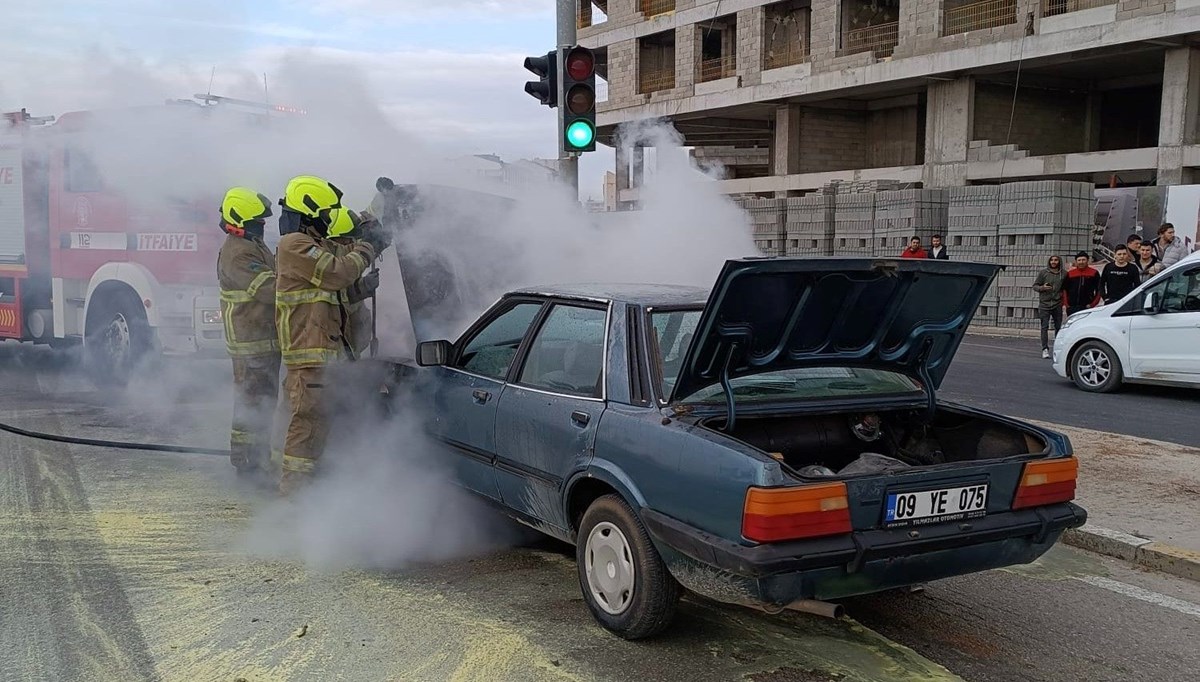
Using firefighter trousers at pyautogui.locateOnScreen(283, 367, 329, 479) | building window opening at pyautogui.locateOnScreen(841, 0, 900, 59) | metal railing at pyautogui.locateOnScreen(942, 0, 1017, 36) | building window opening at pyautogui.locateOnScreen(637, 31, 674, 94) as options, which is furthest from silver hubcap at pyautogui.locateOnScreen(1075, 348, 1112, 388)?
building window opening at pyautogui.locateOnScreen(637, 31, 674, 94)

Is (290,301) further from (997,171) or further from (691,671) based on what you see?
(997,171)

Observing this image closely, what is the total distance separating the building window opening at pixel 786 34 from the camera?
3288cm

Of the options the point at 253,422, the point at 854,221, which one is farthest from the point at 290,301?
the point at 854,221

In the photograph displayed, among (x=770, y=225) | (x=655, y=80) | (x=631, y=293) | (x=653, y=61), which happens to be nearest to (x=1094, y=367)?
(x=631, y=293)

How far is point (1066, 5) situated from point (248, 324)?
2571cm

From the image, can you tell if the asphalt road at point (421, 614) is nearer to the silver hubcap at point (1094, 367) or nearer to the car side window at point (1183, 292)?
the car side window at point (1183, 292)

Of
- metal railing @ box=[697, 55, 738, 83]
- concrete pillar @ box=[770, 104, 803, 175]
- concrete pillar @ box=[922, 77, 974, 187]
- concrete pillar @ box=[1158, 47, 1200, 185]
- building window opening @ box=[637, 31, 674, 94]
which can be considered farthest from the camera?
building window opening @ box=[637, 31, 674, 94]

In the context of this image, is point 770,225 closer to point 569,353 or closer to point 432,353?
point 432,353

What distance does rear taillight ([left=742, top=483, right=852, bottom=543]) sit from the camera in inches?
125

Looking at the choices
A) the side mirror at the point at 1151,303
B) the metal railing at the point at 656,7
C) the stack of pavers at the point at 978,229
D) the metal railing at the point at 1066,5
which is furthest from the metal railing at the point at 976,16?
the side mirror at the point at 1151,303

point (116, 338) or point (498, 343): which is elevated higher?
point (498, 343)

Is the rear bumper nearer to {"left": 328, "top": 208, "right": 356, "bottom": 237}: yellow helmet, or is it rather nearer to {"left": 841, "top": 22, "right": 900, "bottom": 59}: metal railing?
{"left": 328, "top": 208, "right": 356, "bottom": 237}: yellow helmet

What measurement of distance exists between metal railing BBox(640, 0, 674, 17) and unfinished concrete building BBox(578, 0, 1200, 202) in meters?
0.07

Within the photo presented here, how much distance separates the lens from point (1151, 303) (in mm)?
9875
